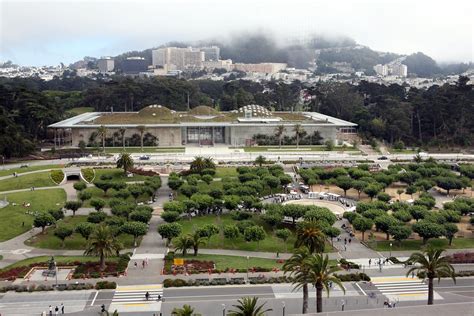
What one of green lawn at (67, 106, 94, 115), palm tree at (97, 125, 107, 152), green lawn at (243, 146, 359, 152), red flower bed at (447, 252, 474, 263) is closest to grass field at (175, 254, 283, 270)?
red flower bed at (447, 252, 474, 263)

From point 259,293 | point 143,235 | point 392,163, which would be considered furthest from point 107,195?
point 392,163

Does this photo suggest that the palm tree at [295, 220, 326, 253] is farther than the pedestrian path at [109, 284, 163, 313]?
Yes

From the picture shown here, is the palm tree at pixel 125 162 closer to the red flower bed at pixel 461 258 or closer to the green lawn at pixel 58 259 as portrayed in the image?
the green lawn at pixel 58 259

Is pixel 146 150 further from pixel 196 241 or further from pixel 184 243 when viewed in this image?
pixel 184 243

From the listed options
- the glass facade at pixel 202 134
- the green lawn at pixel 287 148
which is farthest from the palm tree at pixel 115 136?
the green lawn at pixel 287 148

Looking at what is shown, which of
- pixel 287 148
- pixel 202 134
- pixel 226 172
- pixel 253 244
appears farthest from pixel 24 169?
pixel 287 148

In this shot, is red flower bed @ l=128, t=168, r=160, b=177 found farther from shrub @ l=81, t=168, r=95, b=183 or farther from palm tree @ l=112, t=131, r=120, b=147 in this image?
palm tree @ l=112, t=131, r=120, b=147

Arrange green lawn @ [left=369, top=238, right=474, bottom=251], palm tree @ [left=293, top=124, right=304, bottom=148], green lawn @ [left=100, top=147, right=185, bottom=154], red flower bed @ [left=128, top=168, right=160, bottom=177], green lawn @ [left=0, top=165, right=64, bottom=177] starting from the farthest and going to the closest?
palm tree @ [left=293, top=124, right=304, bottom=148], green lawn @ [left=100, top=147, right=185, bottom=154], green lawn @ [left=0, top=165, right=64, bottom=177], red flower bed @ [left=128, top=168, right=160, bottom=177], green lawn @ [left=369, top=238, right=474, bottom=251]
